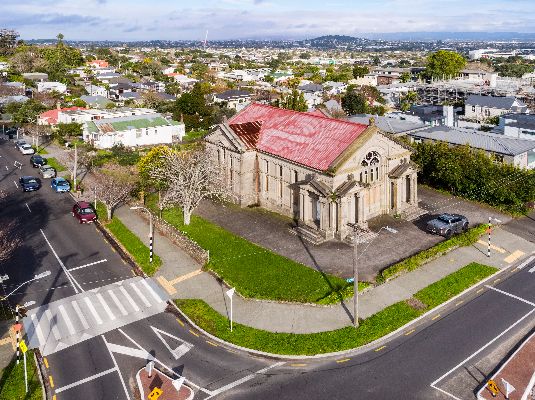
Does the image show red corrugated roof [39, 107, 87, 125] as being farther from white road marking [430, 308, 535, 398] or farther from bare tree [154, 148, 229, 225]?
white road marking [430, 308, 535, 398]

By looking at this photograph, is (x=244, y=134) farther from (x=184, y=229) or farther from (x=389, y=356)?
(x=389, y=356)

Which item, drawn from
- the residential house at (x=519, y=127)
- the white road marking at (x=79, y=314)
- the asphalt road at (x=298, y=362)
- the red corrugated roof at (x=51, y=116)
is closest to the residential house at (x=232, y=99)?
the red corrugated roof at (x=51, y=116)

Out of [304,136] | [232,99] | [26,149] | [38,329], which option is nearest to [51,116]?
[26,149]

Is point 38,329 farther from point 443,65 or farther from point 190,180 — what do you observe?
point 443,65

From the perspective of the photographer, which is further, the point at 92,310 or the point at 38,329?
the point at 92,310

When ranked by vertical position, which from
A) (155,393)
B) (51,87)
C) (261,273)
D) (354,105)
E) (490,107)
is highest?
(51,87)

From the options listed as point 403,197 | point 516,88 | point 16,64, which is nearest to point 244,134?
point 403,197
